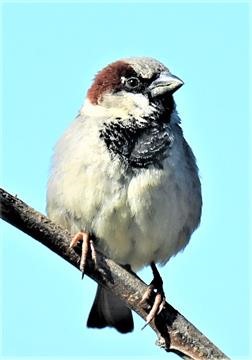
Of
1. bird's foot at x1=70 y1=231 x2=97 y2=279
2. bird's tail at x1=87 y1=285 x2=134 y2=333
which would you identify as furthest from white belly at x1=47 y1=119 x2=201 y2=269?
bird's tail at x1=87 y1=285 x2=134 y2=333

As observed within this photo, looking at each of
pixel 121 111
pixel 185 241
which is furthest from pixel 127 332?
pixel 121 111

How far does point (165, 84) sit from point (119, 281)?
0.88 m

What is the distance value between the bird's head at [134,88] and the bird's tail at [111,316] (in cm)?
88

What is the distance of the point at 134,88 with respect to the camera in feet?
9.43

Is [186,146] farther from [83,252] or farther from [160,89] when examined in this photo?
[83,252]

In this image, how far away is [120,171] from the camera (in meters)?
2.57

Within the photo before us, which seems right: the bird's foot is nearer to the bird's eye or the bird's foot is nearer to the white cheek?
the white cheek

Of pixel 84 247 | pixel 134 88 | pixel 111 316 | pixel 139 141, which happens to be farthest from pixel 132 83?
pixel 111 316

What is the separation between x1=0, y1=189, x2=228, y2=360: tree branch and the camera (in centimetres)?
204

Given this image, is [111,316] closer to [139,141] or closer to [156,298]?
[156,298]

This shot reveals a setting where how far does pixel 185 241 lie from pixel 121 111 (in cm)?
60

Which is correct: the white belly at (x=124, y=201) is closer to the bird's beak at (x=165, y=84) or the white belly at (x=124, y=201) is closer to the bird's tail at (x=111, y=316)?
the bird's beak at (x=165, y=84)

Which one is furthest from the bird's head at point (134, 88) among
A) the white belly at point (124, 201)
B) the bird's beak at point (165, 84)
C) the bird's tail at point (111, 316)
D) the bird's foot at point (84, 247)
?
the bird's tail at point (111, 316)

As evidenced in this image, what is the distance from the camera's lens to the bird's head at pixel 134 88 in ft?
9.16
